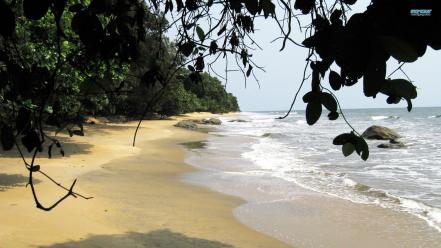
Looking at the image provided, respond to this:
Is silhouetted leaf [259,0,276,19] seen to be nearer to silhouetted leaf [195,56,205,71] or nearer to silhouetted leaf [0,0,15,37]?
silhouetted leaf [195,56,205,71]


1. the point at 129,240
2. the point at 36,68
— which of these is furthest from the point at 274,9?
the point at 129,240

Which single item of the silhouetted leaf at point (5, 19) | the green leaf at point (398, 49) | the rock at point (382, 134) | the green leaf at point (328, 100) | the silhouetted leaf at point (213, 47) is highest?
the silhouetted leaf at point (213, 47)

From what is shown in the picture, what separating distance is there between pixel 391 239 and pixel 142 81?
5360 mm

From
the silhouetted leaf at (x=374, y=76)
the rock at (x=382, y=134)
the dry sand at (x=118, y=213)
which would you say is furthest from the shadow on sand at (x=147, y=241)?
the rock at (x=382, y=134)

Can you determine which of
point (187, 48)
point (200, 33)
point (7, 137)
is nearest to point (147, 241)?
point (200, 33)

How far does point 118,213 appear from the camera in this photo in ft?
22.6

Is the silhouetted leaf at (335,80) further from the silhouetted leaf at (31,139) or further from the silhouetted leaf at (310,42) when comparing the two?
the silhouetted leaf at (31,139)

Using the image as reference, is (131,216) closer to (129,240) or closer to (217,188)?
(129,240)

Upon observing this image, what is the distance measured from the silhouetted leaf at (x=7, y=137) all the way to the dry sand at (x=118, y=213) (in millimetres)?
3523

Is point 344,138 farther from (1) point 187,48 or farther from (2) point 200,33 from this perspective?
(2) point 200,33

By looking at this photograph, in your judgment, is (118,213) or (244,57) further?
(118,213)

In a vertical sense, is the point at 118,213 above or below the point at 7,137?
below

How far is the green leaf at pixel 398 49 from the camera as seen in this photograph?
0.96 meters

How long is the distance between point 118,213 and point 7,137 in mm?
5234
